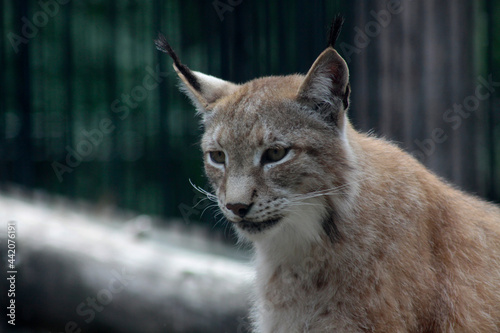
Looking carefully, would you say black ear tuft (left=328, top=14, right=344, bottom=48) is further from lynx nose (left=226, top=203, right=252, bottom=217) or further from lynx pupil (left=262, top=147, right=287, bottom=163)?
lynx nose (left=226, top=203, right=252, bottom=217)

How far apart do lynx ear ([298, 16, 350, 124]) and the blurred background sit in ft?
9.86

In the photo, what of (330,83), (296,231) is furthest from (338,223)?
(330,83)

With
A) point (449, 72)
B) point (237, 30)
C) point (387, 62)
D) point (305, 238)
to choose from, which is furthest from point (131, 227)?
point (449, 72)

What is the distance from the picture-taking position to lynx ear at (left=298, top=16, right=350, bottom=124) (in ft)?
9.89

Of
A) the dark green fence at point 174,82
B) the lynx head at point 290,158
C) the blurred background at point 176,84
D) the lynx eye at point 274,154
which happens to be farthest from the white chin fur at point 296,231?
the dark green fence at point 174,82

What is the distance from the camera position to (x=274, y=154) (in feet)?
10.4

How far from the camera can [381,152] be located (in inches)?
140

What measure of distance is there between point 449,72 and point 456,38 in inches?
16.0

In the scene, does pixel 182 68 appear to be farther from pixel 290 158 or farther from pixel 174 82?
pixel 174 82

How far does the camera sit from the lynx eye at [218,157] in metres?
3.41

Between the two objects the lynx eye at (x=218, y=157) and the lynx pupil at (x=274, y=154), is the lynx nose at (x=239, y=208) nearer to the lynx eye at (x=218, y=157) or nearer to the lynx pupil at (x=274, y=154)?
the lynx pupil at (x=274, y=154)

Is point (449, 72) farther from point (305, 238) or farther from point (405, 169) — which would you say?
point (305, 238)

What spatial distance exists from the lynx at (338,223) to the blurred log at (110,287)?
1.59 meters

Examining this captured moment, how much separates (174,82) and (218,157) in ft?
11.6
